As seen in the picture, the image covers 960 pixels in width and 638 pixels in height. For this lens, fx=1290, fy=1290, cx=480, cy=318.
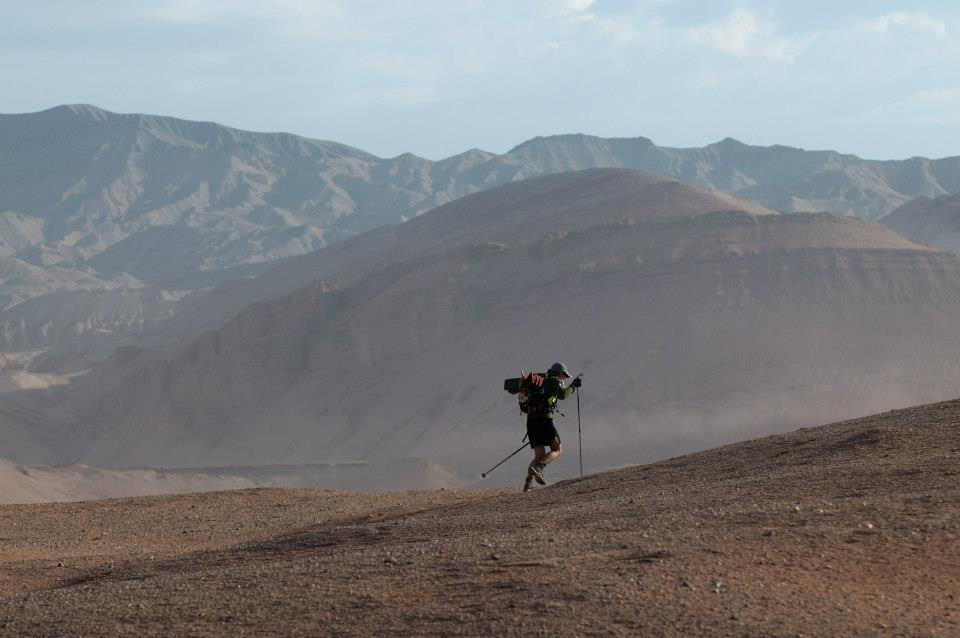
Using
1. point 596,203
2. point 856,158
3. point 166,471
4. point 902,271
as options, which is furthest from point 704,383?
point 856,158

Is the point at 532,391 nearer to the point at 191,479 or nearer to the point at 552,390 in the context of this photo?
the point at 552,390

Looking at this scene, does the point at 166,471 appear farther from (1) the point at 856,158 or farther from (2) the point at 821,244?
(1) the point at 856,158

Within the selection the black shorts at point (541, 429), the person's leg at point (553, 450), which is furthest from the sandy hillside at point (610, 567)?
the black shorts at point (541, 429)

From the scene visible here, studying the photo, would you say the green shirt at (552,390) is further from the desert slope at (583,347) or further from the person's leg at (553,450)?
the desert slope at (583,347)

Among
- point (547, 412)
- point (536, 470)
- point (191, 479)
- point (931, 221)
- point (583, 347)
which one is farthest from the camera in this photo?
point (931, 221)

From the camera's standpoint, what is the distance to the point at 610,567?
815 cm

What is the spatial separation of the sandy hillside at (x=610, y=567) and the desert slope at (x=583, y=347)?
35343 millimetres

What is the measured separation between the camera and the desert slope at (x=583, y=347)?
53281mm

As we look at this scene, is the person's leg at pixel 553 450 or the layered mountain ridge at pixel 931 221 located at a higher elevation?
the layered mountain ridge at pixel 931 221

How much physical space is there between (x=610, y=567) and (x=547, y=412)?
274 inches

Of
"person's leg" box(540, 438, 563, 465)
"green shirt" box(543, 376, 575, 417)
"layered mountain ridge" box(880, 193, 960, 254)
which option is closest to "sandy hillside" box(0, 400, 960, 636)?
"person's leg" box(540, 438, 563, 465)

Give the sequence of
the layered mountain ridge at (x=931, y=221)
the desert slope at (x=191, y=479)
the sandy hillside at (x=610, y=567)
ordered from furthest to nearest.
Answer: the layered mountain ridge at (x=931, y=221) → the desert slope at (x=191, y=479) → the sandy hillside at (x=610, y=567)

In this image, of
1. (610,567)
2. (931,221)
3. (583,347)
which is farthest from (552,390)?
(931,221)

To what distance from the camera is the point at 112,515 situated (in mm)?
18891
